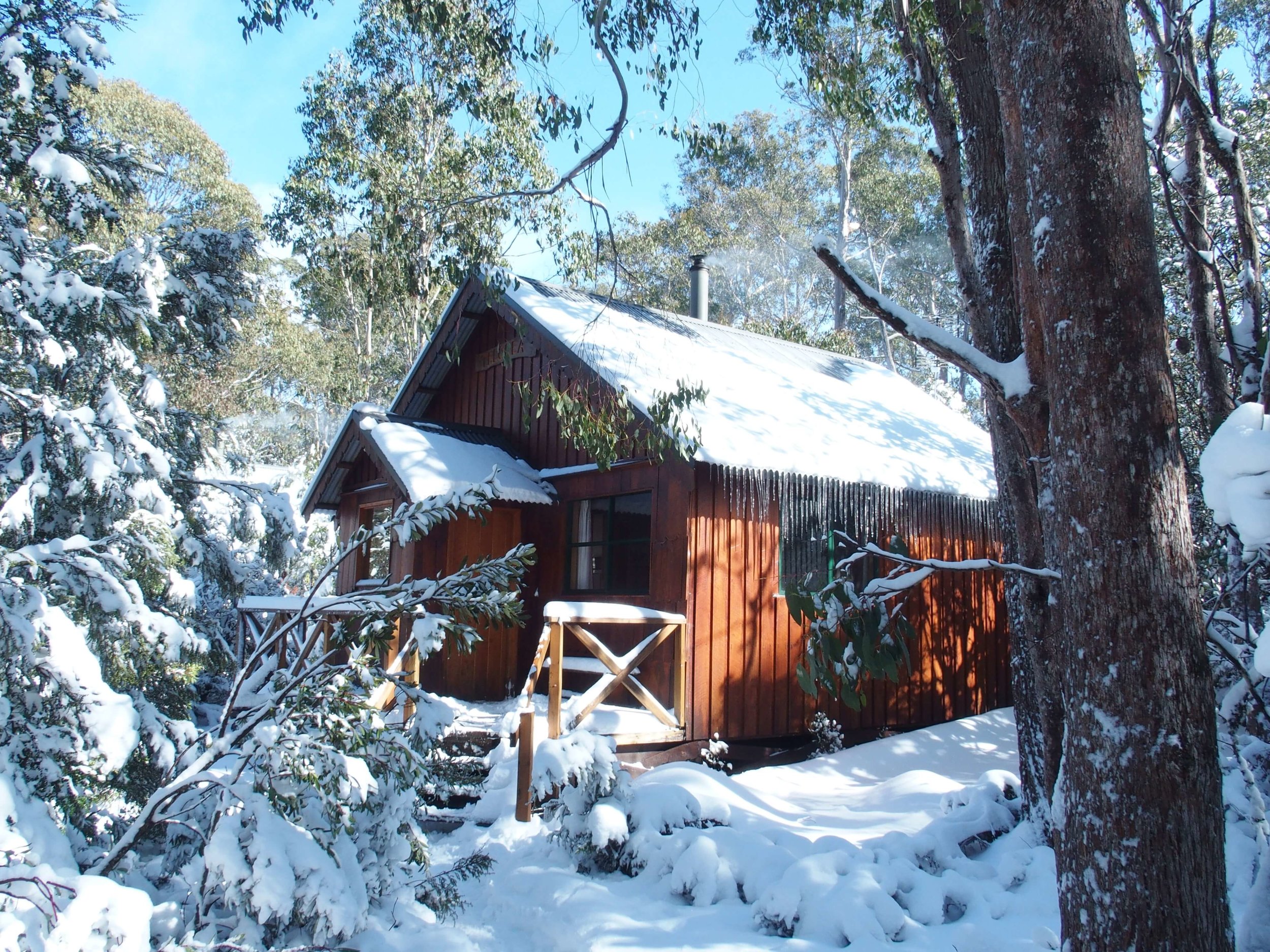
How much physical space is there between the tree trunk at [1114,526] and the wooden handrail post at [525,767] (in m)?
4.15

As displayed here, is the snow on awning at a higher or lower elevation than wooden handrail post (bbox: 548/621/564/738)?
higher

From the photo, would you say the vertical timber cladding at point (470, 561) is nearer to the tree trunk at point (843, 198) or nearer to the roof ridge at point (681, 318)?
the roof ridge at point (681, 318)

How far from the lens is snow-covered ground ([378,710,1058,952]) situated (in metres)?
4.20

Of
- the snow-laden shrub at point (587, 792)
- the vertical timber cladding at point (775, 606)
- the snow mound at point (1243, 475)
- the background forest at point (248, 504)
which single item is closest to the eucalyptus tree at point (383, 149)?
the background forest at point (248, 504)

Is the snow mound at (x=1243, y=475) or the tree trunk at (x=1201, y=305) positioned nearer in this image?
the snow mound at (x=1243, y=475)

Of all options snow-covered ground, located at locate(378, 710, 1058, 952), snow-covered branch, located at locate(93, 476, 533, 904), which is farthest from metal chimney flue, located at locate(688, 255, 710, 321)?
snow-covered branch, located at locate(93, 476, 533, 904)

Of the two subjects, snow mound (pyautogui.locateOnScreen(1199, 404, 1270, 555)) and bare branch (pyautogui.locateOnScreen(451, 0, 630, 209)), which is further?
bare branch (pyautogui.locateOnScreen(451, 0, 630, 209))

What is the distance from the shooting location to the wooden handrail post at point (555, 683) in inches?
273

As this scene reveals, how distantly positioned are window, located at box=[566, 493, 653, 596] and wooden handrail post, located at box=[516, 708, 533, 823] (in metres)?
2.82

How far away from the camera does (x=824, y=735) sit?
9.05 metres

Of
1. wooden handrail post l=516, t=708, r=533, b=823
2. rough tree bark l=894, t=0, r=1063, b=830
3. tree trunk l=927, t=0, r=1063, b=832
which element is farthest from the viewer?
wooden handrail post l=516, t=708, r=533, b=823

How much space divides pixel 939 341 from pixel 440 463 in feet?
22.6

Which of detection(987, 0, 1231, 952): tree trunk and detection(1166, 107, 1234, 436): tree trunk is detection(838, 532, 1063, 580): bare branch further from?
detection(1166, 107, 1234, 436): tree trunk

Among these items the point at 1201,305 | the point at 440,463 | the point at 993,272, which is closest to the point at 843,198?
the point at 440,463
